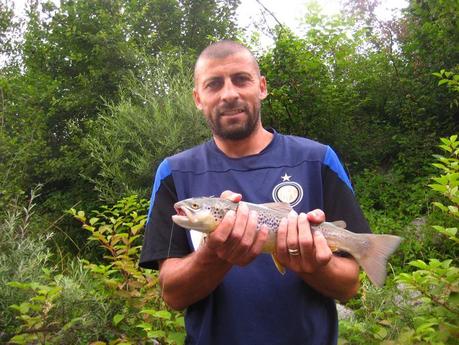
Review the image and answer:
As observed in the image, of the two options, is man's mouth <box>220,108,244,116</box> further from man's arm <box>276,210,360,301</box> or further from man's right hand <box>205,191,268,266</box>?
man's arm <box>276,210,360,301</box>

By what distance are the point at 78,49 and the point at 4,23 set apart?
3.35 meters

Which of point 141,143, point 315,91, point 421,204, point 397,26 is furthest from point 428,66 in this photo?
point 141,143

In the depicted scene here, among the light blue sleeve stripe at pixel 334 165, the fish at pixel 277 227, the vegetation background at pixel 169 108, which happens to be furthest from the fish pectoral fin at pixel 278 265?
the vegetation background at pixel 169 108

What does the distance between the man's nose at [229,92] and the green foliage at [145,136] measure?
6.89 meters

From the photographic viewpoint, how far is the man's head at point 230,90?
9.66ft

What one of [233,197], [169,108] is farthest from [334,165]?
[169,108]

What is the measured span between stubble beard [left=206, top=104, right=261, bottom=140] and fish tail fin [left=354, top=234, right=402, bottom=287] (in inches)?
36.4

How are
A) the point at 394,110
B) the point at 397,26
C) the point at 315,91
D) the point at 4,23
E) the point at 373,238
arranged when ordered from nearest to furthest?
1. the point at 373,238
2. the point at 315,91
3. the point at 394,110
4. the point at 4,23
5. the point at 397,26

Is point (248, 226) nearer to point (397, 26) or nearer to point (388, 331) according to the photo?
point (388, 331)

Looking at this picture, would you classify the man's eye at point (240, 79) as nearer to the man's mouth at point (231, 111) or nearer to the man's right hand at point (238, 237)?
the man's mouth at point (231, 111)

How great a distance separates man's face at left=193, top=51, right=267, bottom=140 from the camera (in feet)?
9.66

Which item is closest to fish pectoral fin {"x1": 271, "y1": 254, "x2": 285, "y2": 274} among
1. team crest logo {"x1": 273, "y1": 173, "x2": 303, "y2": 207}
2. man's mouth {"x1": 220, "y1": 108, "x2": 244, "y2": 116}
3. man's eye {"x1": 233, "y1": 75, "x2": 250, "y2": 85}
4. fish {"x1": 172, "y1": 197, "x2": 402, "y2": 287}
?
fish {"x1": 172, "y1": 197, "x2": 402, "y2": 287}

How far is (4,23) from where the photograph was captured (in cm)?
1595

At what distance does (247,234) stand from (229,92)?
1.00 m
